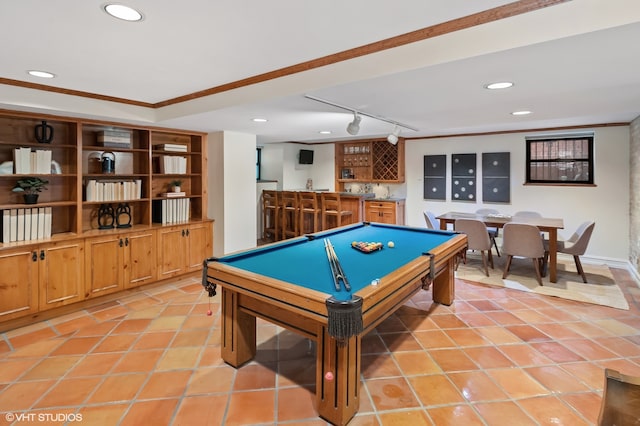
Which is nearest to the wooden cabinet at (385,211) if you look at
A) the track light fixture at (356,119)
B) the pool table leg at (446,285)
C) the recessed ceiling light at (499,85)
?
the track light fixture at (356,119)

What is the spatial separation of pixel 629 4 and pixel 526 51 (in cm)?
44

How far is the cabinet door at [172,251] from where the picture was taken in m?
4.45

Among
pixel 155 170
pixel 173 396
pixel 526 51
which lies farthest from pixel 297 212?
pixel 526 51

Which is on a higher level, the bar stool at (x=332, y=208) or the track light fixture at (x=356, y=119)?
the track light fixture at (x=356, y=119)

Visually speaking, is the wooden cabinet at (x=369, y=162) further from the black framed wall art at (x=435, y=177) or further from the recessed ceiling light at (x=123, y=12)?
the recessed ceiling light at (x=123, y=12)

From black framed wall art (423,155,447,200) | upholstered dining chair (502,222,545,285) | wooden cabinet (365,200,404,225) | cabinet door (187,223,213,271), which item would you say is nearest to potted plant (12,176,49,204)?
cabinet door (187,223,213,271)

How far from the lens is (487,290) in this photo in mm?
4340

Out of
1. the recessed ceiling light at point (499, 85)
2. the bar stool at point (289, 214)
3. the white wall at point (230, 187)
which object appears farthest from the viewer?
the bar stool at point (289, 214)

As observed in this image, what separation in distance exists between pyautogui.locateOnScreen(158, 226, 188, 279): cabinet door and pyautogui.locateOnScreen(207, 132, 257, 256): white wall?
54cm

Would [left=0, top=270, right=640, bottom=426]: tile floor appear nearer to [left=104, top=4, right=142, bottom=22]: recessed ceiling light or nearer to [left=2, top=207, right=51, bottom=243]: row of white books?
[left=2, top=207, right=51, bottom=243]: row of white books

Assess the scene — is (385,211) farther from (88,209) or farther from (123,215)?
(88,209)

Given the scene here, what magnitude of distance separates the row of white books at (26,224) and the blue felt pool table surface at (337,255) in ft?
7.92

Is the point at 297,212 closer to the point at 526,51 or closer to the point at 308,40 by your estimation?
the point at 308,40

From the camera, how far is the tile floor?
6.84 feet
